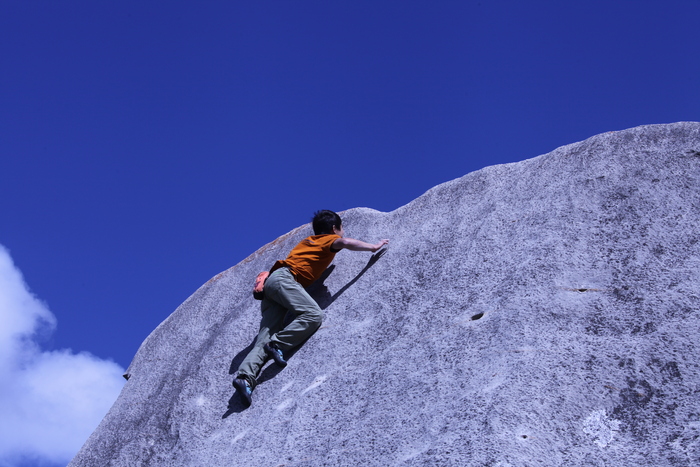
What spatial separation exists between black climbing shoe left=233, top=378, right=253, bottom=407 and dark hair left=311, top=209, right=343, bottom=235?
1.85 meters

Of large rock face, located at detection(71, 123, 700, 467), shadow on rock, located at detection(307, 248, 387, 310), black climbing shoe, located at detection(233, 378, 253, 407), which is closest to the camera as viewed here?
large rock face, located at detection(71, 123, 700, 467)

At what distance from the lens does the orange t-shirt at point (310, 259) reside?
6551mm

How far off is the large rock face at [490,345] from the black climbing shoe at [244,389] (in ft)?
0.28

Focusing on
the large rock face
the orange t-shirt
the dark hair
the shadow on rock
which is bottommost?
the large rock face

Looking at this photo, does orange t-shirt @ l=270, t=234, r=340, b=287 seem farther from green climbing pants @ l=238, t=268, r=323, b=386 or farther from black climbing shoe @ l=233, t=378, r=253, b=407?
black climbing shoe @ l=233, t=378, r=253, b=407

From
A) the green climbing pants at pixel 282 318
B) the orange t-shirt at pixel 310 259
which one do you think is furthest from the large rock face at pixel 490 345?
the orange t-shirt at pixel 310 259

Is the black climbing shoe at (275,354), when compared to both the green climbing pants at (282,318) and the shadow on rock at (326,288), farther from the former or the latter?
the shadow on rock at (326,288)

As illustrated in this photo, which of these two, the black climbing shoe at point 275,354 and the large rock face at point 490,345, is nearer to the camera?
the large rock face at point 490,345

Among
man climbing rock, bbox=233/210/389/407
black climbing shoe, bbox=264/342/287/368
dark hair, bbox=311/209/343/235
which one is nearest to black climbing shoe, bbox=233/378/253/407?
man climbing rock, bbox=233/210/389/407

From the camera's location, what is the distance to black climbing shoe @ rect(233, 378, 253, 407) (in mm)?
5789

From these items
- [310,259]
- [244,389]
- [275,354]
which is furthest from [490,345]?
[310,259]

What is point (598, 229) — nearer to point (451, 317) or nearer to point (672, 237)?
point (672, 237)

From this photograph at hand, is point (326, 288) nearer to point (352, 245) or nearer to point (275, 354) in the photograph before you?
point (352, 245)

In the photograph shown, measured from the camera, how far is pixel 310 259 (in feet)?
21.7
